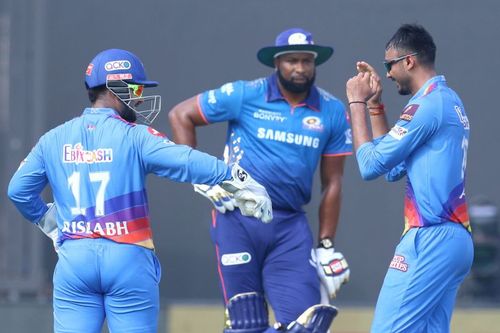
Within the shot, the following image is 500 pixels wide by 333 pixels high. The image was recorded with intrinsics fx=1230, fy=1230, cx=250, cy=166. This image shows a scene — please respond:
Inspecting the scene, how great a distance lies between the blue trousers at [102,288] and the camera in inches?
200

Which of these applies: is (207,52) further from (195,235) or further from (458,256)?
(458,256)

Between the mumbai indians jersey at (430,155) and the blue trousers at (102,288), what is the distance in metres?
1.08

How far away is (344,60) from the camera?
8.17 metres

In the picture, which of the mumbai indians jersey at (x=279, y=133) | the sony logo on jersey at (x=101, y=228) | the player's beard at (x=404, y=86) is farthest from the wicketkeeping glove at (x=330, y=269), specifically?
Result: the sony logo on jersey at (x=101, y=228)

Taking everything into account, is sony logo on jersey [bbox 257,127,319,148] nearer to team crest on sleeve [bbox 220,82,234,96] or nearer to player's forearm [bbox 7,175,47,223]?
team crest on sleeve [bbox 220,82,234,96]

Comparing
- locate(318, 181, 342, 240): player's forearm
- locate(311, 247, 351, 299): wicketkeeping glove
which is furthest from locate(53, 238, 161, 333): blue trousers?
locate(318, 181, 342, 240): player's forearm

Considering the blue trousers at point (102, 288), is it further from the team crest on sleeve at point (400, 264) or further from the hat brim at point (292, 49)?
the hat brim at point (292, 49)

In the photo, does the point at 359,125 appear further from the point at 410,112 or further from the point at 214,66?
the point at 214,66

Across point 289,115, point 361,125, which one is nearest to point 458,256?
point 361,125

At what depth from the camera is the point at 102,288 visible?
512cm

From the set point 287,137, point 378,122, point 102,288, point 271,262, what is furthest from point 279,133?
point 102,288

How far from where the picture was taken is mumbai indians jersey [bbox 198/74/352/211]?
6344mm

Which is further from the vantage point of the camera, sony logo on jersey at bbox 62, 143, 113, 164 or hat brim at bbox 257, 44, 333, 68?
hat brim at bbox 257, 44, 333, 68

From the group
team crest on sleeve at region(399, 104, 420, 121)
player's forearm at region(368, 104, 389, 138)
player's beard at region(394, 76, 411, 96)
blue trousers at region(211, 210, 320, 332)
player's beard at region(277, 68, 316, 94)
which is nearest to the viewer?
team crest on sleeve at region(399, 104, 420, 121)
